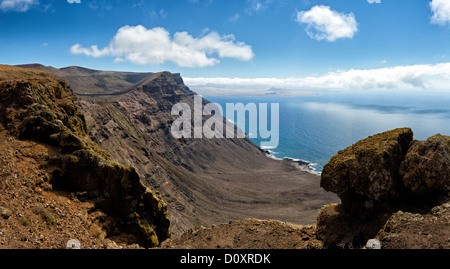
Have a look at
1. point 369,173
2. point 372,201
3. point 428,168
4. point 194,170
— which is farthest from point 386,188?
point 194,170

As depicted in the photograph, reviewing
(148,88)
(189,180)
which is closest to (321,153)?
(189,180)

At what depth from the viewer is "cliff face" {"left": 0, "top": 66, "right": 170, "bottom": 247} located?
1691cm

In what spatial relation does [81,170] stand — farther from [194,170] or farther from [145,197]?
[194,170]

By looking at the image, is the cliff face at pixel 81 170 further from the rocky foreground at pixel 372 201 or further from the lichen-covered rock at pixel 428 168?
the lichen-covered rock at pixel 428 168

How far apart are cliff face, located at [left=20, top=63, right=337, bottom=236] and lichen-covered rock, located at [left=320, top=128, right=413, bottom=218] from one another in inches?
1744

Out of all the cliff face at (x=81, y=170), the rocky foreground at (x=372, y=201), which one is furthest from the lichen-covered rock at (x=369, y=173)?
the cliff face at (x=81, y=170)

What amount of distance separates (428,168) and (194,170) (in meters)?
103

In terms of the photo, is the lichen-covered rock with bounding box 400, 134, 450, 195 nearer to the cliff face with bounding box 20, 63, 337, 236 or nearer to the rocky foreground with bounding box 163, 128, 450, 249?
the rocky foreground with bounding box 163, 128, 450, 249

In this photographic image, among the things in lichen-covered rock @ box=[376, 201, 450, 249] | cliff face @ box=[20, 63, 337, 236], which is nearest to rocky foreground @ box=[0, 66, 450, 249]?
lichen-covered rock @ box=[376, 201, 450, 249]

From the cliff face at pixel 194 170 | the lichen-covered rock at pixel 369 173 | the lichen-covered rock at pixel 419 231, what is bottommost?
the cliff face at pixel 194 170

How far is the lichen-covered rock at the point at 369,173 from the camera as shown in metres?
14.9

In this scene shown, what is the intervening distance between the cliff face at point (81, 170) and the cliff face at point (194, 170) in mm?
35744

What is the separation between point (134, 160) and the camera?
74875 millimetres

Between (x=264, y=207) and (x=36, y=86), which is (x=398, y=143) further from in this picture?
(x=264, y=207)
